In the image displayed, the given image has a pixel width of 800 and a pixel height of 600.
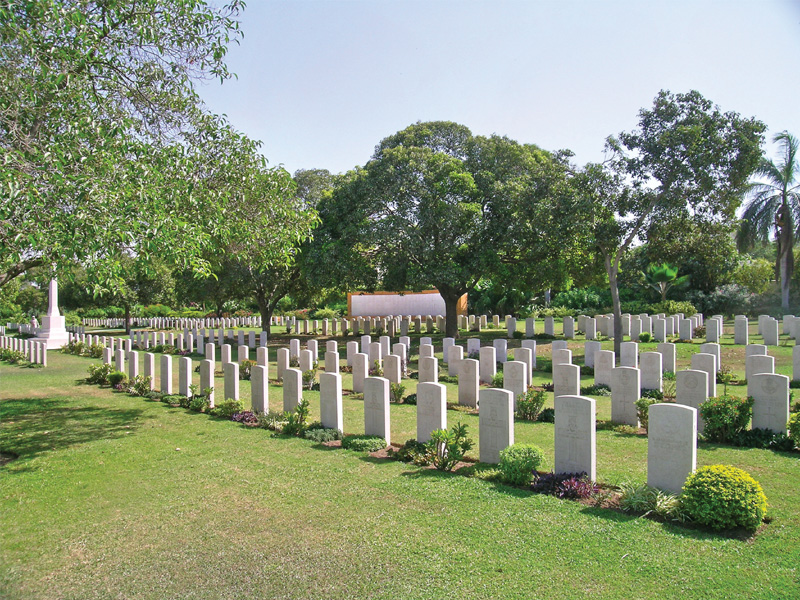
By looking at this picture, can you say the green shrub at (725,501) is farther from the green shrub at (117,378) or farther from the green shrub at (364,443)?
the green shrub at (117,378)

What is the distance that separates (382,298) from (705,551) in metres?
35.1

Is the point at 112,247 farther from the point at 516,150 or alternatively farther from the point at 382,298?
the point at 382,298

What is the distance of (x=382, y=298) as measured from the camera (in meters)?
40.0

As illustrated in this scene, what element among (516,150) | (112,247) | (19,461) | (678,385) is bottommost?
(19,461)

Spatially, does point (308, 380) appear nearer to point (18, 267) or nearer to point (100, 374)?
point (100, 374)

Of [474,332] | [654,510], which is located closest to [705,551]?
[654,510]

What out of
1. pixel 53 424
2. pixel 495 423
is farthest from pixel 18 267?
pixel 495 423

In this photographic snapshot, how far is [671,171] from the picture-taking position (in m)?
18.8

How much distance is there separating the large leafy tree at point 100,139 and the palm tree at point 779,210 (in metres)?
29.4

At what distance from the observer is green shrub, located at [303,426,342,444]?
30.9ft

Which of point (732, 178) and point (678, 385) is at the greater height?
point (732, 178)

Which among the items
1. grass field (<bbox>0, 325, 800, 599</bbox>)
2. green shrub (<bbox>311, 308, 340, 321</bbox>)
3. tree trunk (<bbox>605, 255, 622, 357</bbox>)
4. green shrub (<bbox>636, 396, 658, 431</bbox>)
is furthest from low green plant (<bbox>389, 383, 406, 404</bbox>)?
green shrub (<bbox>311, 308, 340, 321</bbox>)

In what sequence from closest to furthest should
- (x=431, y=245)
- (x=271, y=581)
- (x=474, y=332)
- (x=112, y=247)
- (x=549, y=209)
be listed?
(x=271, y=581) → (x=112, y=247) → (x=549, y=209) → (x=431, y=245) → (x=474, y=332)

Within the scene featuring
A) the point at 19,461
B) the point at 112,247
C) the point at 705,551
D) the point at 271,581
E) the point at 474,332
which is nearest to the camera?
the point at 271,581
